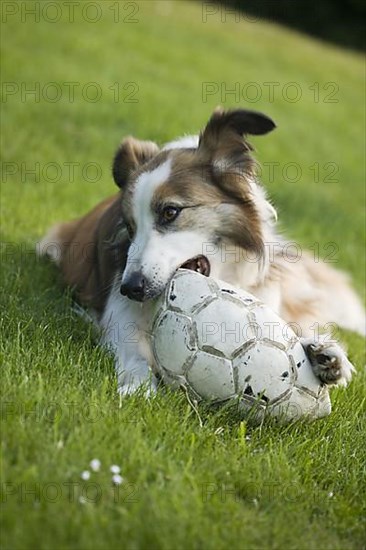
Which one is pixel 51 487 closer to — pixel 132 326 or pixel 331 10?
pixel 132 326

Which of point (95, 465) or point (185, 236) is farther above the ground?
point (185, 236)

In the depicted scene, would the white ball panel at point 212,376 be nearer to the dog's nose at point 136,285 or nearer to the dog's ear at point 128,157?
the dog's nose at point 136,285

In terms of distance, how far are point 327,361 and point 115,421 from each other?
4.17 feet

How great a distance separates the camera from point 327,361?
4.55 m

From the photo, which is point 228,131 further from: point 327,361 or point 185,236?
point 327,361

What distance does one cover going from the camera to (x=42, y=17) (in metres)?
16.7

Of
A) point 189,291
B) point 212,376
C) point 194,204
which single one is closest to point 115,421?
point 212,376

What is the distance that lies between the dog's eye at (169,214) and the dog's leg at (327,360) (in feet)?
3.85

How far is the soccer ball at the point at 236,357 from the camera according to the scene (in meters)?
4.43

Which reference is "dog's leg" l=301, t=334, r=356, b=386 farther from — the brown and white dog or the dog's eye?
the dog's eye

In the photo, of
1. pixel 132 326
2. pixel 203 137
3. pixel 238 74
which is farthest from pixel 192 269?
pixel 238 74

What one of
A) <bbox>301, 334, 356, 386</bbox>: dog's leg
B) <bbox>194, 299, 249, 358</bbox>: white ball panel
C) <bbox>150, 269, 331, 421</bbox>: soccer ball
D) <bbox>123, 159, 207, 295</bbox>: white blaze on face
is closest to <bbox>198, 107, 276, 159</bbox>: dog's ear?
<bbox>123, 159, 207, 295</bbox>: white blaze on face

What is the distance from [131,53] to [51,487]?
14438 mm

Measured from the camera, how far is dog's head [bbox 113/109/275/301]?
505 cm
